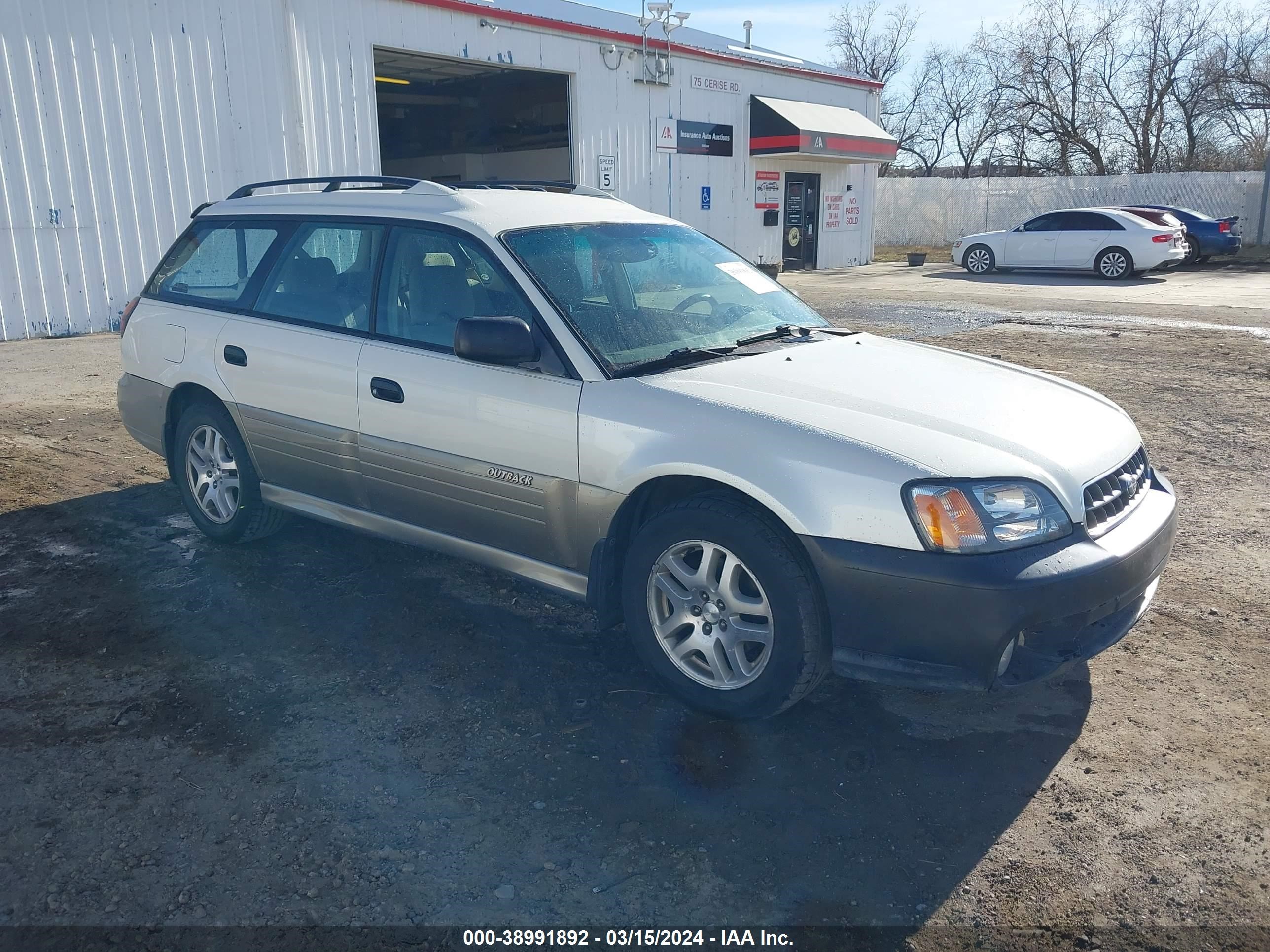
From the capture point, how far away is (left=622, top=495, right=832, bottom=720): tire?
10.6 feet

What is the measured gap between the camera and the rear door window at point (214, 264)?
16.6 ft

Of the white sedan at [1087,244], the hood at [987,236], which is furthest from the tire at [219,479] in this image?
the hood at [987,236]

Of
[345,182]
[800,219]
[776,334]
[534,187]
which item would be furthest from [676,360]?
[800,219]

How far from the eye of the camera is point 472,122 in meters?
23.6

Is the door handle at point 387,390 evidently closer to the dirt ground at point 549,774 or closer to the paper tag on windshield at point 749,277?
the dirt ground at point 549,774

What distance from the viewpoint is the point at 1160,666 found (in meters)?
3.90

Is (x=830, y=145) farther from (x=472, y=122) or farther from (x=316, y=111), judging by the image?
(x=316, y=111)

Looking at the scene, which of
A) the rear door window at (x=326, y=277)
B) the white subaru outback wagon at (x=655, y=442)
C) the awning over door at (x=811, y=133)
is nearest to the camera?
the white subaru outback wagon at (x=655, y=442)

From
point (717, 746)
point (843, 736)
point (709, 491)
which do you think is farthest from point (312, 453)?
A: point (843, 736)

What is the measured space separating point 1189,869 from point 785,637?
126 cm

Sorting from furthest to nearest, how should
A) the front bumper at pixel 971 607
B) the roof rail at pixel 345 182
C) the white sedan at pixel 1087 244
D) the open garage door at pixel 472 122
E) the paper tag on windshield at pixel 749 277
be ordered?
the white sedan at pixel 1087 244 → the open garage door at pixel 472 122 → the roof rail at pixel 345 182 → the paper tag on windshield at pixel 749 277 → the front bumper at pixel 971 607

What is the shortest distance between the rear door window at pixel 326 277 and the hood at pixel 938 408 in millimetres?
1593

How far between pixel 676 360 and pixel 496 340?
694 millimetres

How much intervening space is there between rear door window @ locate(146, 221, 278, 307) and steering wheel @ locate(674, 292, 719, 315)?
2.14 metres
